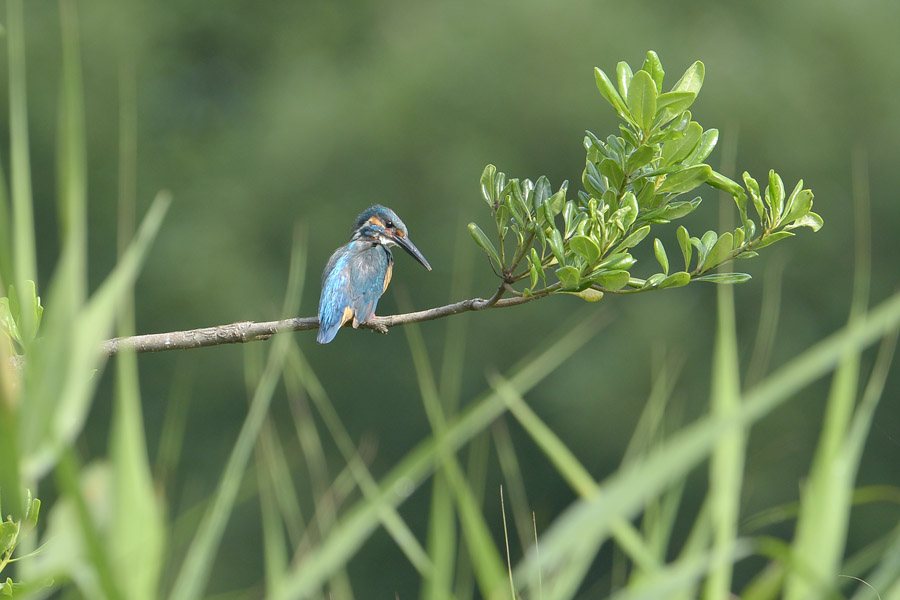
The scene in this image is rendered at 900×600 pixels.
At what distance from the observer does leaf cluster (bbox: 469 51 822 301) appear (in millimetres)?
1812

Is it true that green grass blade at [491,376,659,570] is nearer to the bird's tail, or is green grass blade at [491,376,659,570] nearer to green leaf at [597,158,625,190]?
green leaf at [597,158,625,190]

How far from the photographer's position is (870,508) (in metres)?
15.5

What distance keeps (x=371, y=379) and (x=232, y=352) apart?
1.90 metres

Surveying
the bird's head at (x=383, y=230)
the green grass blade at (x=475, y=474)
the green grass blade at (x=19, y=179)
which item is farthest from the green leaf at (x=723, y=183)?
the bird's head at (x=383, y=230)

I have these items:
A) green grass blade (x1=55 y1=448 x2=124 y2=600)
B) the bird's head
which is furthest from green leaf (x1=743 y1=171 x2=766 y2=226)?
the bird's head

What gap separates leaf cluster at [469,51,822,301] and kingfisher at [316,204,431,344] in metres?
1.66

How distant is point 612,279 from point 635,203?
0.39ft

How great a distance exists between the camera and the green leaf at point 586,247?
1773 millimetres

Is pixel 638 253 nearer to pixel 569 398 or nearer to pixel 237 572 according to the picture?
pixel 569 398

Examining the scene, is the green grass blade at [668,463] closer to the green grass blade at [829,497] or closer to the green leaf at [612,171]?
the green grass blade at [829,497]

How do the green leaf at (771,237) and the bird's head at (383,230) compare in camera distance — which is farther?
the bird's head at (383,230)

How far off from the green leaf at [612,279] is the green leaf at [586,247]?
0.09 feet

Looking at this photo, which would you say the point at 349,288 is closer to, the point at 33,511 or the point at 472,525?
the point at 33,511

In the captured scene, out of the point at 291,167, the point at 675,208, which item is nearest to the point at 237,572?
the point at 291,167
